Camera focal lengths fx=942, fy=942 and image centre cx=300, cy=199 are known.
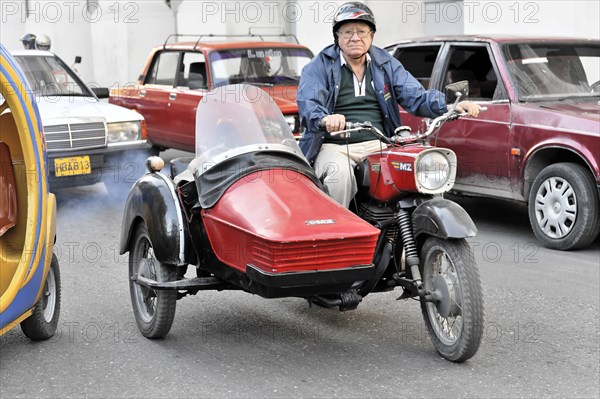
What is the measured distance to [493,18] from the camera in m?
13.8

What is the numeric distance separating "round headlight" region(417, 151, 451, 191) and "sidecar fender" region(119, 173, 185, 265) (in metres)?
1.37

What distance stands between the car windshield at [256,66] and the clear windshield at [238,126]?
620 centimetres

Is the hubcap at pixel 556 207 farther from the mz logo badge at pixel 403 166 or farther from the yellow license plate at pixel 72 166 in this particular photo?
the yellow license plate at pixel 72 166

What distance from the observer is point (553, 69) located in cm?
874

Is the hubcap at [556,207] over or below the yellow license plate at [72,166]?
below

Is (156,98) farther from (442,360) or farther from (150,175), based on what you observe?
(442,360)

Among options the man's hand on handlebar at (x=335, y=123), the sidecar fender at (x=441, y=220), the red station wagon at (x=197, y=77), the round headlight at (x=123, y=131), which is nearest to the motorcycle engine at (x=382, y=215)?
the sidecar fender at (x=441, y=220)

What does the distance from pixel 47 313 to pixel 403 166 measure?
232cm

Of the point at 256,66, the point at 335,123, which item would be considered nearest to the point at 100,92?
the point at 256,66

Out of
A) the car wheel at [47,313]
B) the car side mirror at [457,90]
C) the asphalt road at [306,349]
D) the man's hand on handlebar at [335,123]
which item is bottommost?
the asphalt road at [306,349]

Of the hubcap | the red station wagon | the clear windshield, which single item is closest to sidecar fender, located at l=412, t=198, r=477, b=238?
the clear windshield

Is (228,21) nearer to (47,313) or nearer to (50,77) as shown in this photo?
(50,77)

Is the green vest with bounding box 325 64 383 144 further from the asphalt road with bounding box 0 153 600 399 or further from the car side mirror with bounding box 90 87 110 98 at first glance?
the car side mirror with bounding box 90 87 110 98

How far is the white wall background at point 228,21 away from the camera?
13180 millimetres
